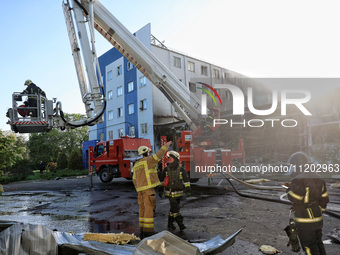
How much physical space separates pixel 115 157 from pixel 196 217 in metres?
7.84

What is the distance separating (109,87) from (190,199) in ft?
83.8

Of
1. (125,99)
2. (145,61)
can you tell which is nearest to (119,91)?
(125,99)

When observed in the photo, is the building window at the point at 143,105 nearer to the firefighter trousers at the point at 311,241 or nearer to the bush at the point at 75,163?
the bush at the point at 75,163

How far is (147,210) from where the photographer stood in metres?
4.88

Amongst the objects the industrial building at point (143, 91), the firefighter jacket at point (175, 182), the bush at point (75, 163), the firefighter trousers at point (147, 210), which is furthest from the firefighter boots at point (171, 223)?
the bush at point (75, 163)

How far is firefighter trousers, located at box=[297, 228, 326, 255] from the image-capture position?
3053mm

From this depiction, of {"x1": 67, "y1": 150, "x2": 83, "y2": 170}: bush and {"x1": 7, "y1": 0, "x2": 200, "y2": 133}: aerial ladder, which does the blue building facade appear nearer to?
{"x1": 67, "y1": 150, "x2": 83, "y2": 170}: bush

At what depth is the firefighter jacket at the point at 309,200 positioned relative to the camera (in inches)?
121

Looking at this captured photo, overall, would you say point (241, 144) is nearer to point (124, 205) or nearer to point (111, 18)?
point (124, 205)

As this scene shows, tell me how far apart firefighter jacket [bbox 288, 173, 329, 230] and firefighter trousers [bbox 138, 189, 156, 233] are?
2576mm

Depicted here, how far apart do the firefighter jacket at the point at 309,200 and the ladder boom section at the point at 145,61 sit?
277 inches

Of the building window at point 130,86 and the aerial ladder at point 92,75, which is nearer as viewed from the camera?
the aerial ladder at point 92,75

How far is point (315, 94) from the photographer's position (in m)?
10.2

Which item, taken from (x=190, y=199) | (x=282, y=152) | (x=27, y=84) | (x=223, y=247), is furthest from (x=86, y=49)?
(x=282, y=152)
